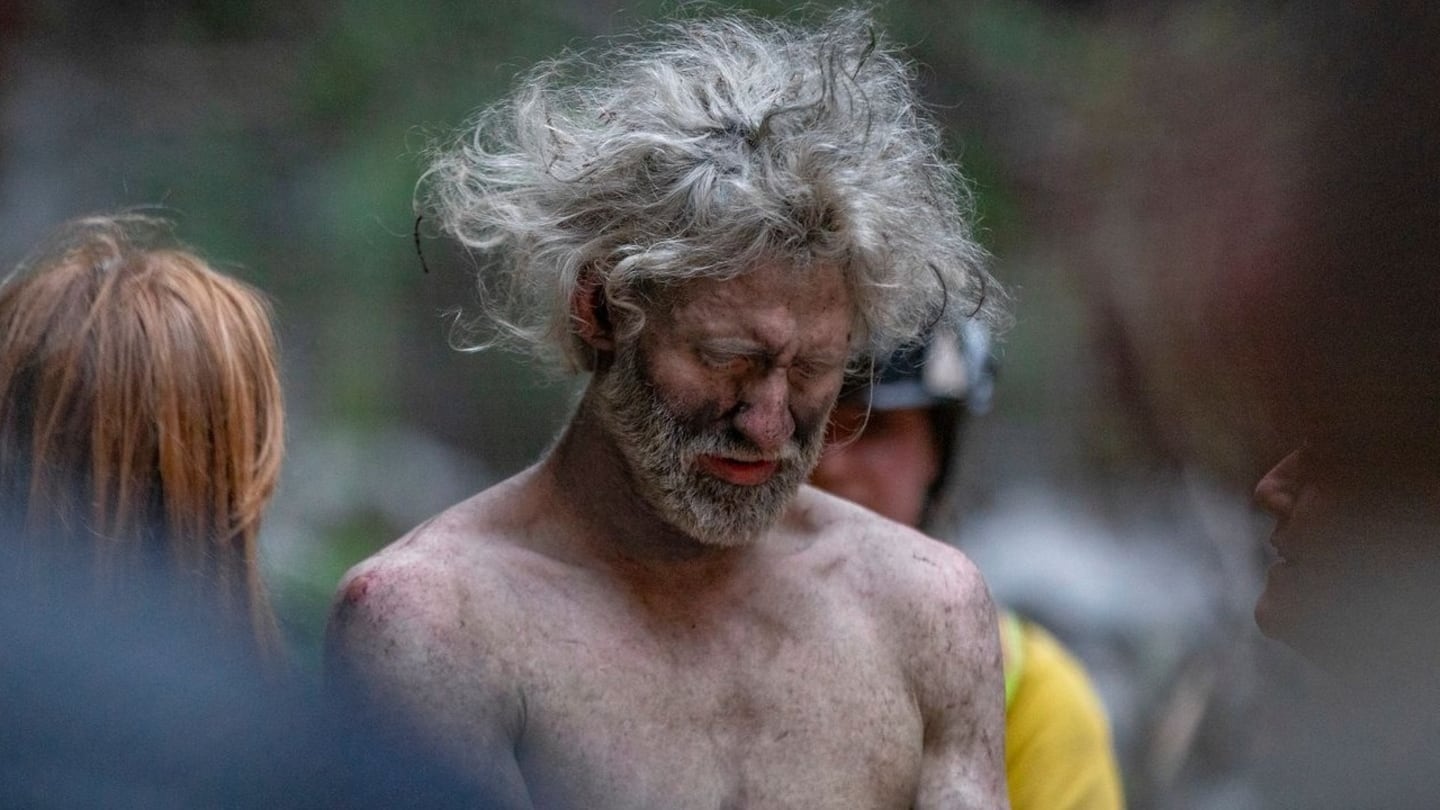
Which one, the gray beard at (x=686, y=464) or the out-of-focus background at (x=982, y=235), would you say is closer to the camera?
the gray beard at (x=686, y=464)

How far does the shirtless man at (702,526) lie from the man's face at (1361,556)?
45.9 inches

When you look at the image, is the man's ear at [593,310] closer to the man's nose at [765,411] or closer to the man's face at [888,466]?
the man's nose at [765,411]

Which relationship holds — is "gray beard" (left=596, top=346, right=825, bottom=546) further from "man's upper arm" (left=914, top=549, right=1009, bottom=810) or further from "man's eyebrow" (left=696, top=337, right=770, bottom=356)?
"man's upper arm" (left=914, top=549, right=1009, bottom=810)

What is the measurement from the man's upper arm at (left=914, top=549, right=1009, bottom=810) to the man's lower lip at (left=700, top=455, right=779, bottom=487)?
12.5 inches

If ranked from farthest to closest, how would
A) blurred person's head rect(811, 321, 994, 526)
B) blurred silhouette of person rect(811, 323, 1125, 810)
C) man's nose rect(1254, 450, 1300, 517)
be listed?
blurred person's head rect(811, 321, 994, 526)
blurred silhouette of person rect(811, 323, 1125, 810)
man's nose rect(1254, 450, 1300, 517)

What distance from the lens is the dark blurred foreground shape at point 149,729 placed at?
0.83m

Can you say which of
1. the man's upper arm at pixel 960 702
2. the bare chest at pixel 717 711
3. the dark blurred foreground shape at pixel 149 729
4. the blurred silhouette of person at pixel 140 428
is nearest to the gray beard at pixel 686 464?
the bare chest at pixel 717 711

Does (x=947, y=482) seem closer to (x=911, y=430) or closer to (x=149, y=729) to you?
(x=911, y=430)

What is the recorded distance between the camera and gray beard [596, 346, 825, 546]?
7.20ft

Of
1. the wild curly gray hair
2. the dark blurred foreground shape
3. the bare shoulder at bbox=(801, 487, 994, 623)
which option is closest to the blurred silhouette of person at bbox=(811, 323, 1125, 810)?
the bare shoulder at bbox=(801, 487, 994, 623)

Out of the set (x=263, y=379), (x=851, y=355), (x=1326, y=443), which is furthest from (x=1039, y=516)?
(x=1326, y=443)

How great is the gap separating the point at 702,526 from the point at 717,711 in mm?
228

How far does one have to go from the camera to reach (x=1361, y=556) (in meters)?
0.95

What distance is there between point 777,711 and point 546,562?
34cm
